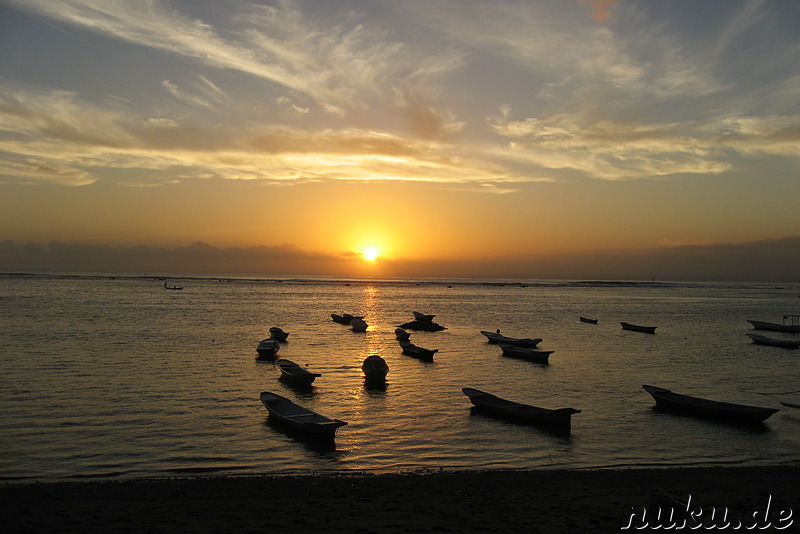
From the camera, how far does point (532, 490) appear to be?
14953mm

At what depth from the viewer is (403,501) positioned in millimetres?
13836

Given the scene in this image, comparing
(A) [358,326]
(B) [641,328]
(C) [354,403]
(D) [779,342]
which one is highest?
(D) [779,342]

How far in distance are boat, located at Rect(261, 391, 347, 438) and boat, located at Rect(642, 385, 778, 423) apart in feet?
49.5

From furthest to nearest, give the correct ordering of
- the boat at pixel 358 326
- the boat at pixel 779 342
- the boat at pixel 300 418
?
the boat at pixel 358 326 < the boat at pixel 779 342 < the boat at pixel 300 418

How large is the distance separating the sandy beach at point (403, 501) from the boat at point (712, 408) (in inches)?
229

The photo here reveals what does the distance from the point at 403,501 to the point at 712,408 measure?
53.9 feet

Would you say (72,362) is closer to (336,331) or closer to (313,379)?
(313,379)

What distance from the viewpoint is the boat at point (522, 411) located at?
21441 mm

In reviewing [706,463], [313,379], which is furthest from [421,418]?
[706,463]

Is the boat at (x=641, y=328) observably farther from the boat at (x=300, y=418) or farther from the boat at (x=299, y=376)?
the boat at (x=300, y=418)

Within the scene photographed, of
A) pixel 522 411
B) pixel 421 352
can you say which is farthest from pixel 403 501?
pixel 421 352

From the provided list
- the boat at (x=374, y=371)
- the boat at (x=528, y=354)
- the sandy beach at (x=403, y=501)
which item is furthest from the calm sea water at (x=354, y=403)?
the sandy beach at (x=403, y=501)

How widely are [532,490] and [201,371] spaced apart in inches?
946

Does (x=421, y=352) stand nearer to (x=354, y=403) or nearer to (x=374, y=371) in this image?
(x=374, y=371)
